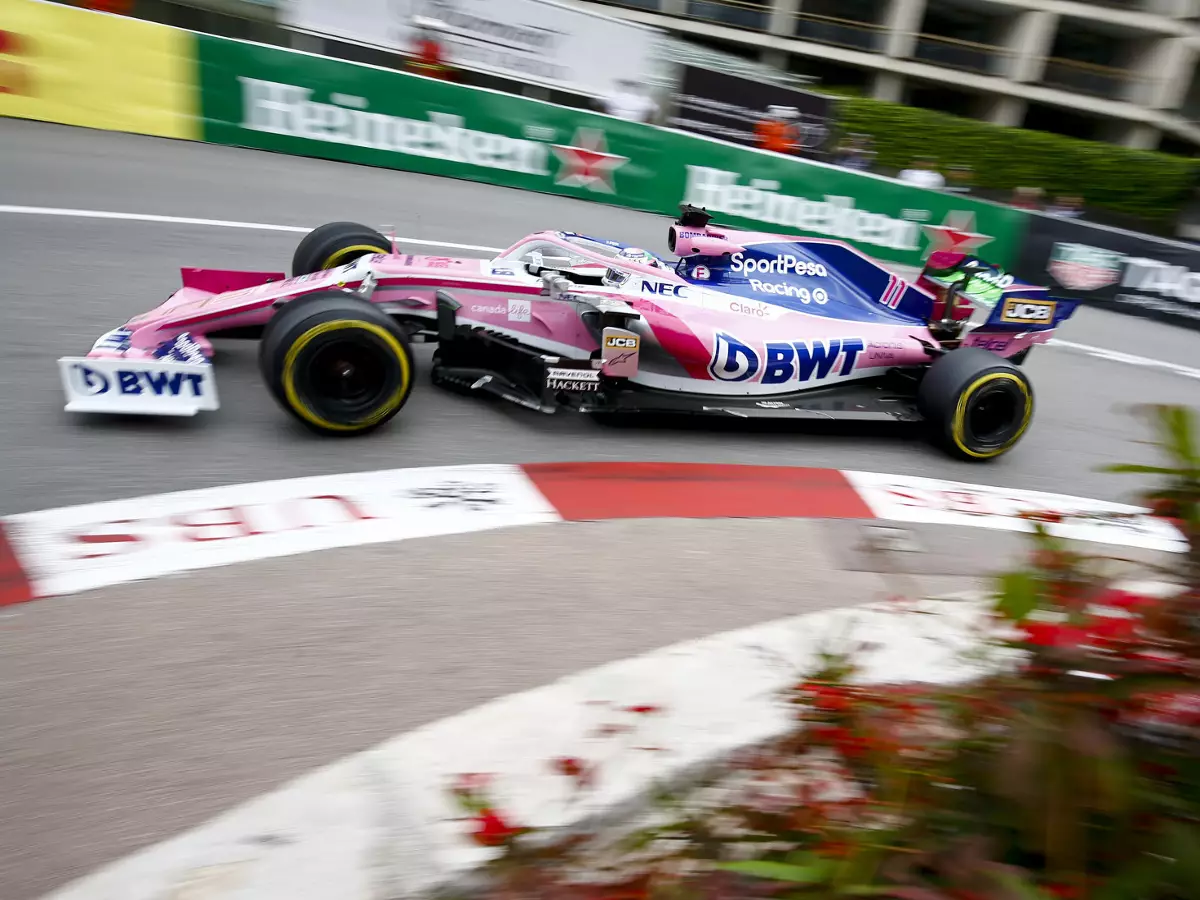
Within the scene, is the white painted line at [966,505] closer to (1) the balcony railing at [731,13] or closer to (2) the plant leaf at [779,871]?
(2) the plant leaf at [779,871]

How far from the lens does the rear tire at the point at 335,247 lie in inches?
257

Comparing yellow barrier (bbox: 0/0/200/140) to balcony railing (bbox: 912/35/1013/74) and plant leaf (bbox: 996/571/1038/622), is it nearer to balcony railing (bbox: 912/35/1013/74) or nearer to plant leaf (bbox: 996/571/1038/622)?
plant leaf (bbox: 996/571/1038/622)

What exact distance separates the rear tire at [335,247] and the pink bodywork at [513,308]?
0.50m

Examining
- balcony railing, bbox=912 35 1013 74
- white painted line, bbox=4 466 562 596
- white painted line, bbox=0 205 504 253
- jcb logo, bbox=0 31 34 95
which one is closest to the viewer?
white painted line, bbox=4 466 562 596

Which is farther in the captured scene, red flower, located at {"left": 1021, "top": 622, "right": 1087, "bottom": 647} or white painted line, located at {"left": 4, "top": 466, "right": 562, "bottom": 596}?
white painted line, located at {"left": 4, "top": 466, "right": 562, "bottom": 596}

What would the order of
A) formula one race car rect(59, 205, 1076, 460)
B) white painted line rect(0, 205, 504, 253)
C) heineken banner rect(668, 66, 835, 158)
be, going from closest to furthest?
formula one race car rect(59, 205, 1076, 460) → white painted line rect(0, 205, 504, 253) → heineken banner rect(668, 66, 835, 158)

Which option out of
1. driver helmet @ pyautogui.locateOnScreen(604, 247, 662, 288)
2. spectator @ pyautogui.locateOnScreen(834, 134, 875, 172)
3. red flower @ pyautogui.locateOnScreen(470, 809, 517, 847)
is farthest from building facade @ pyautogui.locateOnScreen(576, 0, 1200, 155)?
red flower @ pyautogui.locateOnScreen(470, 809, 517, 847)

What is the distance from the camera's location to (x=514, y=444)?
5.66 m

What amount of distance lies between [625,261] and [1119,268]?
10.6m

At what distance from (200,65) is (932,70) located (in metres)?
25.2

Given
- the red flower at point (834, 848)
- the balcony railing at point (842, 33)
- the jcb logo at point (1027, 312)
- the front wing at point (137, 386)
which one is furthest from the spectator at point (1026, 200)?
the balcony railing at point (842, 33)

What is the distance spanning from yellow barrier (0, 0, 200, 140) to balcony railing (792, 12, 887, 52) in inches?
926

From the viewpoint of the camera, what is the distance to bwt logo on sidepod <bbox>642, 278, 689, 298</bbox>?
599cm

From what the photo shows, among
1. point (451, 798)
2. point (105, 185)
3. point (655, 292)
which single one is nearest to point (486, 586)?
point (451, 798)
